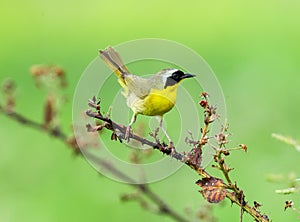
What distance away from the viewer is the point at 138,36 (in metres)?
7.14

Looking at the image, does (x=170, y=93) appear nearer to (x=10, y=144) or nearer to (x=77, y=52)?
(x=10, y=144)

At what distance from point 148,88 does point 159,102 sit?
61 millimetres

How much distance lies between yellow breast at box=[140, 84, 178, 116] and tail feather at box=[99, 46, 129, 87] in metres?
0.08

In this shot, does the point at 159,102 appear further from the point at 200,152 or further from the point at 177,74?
the point at 200,152

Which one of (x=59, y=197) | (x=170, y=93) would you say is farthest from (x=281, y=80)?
(x=170, y=93)

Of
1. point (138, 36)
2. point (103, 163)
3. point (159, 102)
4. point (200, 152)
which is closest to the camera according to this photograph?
point (200, 152)

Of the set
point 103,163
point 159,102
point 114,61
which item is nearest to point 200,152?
point 159,102

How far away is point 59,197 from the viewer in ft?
14.7

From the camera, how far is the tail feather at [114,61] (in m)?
1.57

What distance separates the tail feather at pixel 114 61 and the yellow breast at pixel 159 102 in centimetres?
8

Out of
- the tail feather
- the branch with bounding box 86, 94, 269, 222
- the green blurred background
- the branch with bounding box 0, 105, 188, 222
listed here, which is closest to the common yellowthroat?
the tail feather

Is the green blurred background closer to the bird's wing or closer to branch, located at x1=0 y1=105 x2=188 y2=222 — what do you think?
branch, located at x1=0 y1=105 x2=188 y2=222

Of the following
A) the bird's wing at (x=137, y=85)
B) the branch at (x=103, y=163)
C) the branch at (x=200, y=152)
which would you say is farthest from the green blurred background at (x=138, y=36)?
the branch at (x=200, y=152)

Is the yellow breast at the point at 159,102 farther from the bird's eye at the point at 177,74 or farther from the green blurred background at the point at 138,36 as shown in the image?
the green blurred background at the point at 138,36
